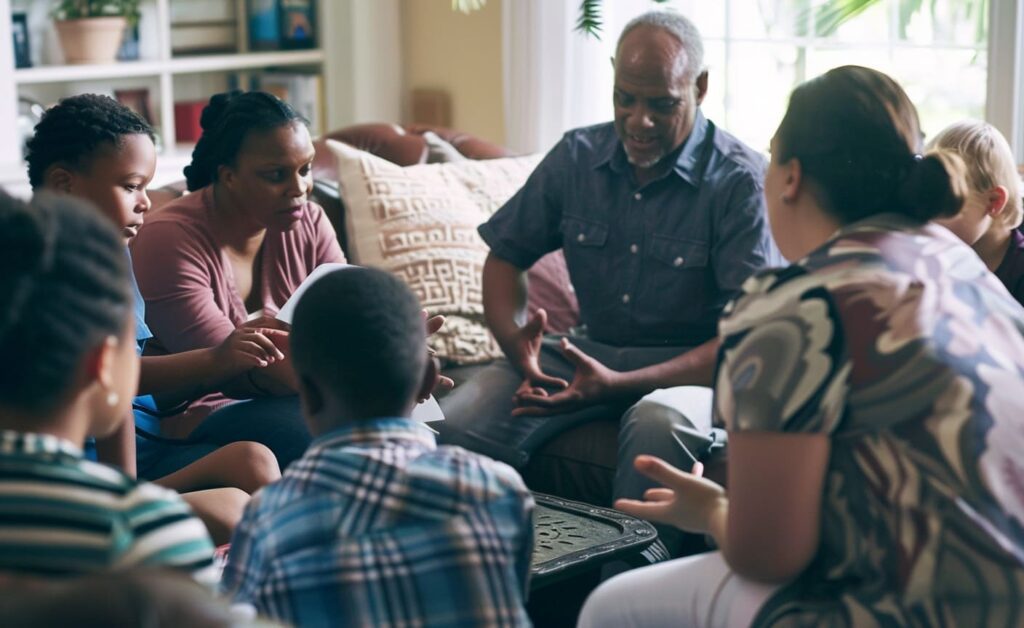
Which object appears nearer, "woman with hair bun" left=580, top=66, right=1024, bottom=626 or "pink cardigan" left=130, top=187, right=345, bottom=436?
"woman with hair bun" left=580, top=66, right=1024, bottom=626

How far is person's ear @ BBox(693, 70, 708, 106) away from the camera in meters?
2.74

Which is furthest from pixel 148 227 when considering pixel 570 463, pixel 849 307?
pixel 849 307

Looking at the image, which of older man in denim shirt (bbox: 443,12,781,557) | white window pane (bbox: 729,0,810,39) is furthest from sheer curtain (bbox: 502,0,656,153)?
older man in denim shirt (bbox: 443,12,781,557)

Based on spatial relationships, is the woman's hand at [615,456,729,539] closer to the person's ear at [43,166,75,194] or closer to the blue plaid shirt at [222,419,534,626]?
the blue plaid shirt at [222,419,534,626]

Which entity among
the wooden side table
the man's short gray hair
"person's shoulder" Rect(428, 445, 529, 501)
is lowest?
the wooden side table

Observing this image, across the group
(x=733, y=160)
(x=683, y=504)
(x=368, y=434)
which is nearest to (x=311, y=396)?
(x=368, y=434)

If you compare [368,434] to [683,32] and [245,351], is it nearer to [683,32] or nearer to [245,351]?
[245,351]

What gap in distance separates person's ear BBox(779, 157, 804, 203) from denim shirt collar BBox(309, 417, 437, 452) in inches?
21.8

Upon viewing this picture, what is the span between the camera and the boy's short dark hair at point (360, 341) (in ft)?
4.41

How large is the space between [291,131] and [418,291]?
59cm

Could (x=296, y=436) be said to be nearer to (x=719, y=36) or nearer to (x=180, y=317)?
(x=180, y=317)

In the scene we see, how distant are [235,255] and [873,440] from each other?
1.40m

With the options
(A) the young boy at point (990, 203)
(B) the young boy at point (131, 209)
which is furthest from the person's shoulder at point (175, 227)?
(A) the young boy at point (990, 203)

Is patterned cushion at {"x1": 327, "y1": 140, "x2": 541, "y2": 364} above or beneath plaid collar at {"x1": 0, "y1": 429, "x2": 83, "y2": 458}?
beneath
